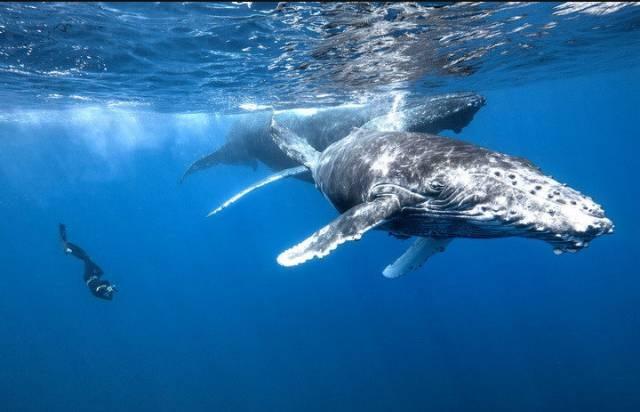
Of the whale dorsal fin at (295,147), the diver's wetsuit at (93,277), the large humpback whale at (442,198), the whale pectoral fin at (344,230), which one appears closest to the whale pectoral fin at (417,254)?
the large humpback whale at (442,198)

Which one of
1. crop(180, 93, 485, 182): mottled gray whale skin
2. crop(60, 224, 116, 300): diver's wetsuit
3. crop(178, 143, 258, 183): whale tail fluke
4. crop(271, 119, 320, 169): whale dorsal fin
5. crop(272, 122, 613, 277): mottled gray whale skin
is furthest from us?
crop(178, 143, 258, 183): whale tail fluke

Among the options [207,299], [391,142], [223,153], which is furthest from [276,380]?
[207,299]

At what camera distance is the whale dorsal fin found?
10.2 meters

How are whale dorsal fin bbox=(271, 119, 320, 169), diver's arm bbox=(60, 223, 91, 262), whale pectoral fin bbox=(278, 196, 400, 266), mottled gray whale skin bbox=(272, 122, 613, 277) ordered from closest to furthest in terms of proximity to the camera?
mottled gray whale skin bbox=(272, 122, 613, 277)
whale pectoral fin bbox=(278, 196, 400, 266)
whale dorsal fin bbox=(271, 119, 320, 169)
diver's arm bbox=(60, 223, 91, 262)

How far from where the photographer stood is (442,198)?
5230 millimetres

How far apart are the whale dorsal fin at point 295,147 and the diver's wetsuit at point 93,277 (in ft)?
32.7

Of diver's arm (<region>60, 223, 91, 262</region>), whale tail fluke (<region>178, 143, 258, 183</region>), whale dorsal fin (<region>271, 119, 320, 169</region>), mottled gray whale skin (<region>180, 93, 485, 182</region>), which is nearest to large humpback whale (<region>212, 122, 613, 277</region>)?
whale dorsal fin (<region>271, 119, 320, 169</region>)

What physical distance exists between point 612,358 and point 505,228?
121 ft

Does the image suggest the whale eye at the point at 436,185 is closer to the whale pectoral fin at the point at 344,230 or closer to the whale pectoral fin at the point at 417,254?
the whale pectoral fin at the point at 344,230

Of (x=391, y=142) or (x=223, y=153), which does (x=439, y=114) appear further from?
(x=223, y=153)

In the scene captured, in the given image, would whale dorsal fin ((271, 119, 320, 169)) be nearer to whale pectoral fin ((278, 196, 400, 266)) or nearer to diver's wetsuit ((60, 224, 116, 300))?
whale pectoral fin ((278, 196, 400, 266))

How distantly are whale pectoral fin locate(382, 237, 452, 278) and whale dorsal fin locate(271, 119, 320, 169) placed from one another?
10.4 feet

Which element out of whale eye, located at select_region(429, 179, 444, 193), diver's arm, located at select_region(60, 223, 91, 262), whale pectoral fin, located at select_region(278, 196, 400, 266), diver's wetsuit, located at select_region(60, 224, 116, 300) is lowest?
diver's wetsuit, located at select_region(60, 224, 116, 300)

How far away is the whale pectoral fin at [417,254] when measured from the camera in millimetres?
7617
